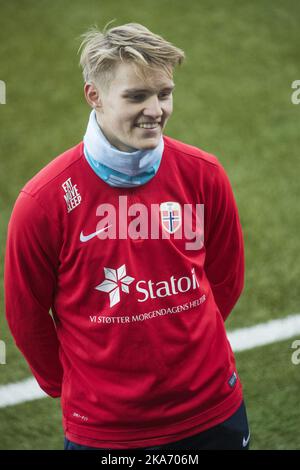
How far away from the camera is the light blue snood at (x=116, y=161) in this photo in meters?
2.91

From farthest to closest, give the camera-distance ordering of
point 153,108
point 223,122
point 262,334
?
point 223,122, point 262,334, point 153,108

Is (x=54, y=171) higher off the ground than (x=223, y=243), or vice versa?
(x=54, y=171)

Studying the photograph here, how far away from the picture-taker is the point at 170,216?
305 centimetres

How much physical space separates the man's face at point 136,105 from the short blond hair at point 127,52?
0.02 metres

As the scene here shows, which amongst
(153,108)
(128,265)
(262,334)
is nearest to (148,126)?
(153,108)

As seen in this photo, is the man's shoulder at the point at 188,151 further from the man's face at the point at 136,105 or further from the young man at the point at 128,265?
the man's face at the point at 136,105

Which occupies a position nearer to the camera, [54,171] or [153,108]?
[153,108]

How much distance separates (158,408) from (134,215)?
0.68 m

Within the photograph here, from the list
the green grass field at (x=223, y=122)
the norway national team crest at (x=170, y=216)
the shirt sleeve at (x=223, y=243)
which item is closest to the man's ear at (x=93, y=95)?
the norway national team crest at (x=170, y=216)

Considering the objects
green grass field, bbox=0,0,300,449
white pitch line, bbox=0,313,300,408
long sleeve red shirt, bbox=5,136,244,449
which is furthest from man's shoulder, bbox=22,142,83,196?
white pitch line, bbox=0,313,300,408

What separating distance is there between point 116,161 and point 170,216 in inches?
11.5

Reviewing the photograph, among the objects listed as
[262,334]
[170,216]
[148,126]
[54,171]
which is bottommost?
[262,334]

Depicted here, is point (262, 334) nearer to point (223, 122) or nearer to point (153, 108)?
point (223, 122)

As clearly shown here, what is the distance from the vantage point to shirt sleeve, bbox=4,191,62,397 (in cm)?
295
